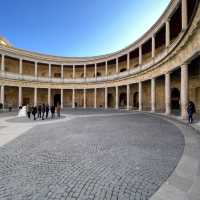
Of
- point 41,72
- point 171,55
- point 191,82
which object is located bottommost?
point 191,82

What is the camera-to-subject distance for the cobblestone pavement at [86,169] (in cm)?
275

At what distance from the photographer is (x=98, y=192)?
2750 millimetres

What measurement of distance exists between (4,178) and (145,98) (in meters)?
25.2

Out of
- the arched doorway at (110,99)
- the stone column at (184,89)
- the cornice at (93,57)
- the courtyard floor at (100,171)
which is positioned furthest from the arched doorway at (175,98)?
the courtyard floor at (100,171)

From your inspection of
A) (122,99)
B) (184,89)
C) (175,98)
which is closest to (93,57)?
(122,99)

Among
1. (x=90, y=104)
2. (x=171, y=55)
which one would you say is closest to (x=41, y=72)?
(x=90, y=104)

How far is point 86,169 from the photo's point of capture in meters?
3.72

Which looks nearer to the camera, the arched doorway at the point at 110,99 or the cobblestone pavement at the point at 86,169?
the cobblestone pavement at the point at 86,169

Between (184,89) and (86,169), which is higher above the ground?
(184,89)

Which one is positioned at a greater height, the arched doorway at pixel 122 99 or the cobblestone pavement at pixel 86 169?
the arched doorway at pixel 122 99

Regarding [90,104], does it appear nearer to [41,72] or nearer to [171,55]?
[41,72]

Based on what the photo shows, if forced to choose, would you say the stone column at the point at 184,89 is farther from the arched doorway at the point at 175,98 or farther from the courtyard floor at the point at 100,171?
the arched doorway at the point at 175,98

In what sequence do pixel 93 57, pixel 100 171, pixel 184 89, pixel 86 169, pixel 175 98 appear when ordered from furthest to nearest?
pixel 93 57 < pixel 175 98 < pixel 184 89 < pixel 86 169 < pixel 100 171

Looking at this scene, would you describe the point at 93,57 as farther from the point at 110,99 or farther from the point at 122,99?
Answer: the point at 122,99
